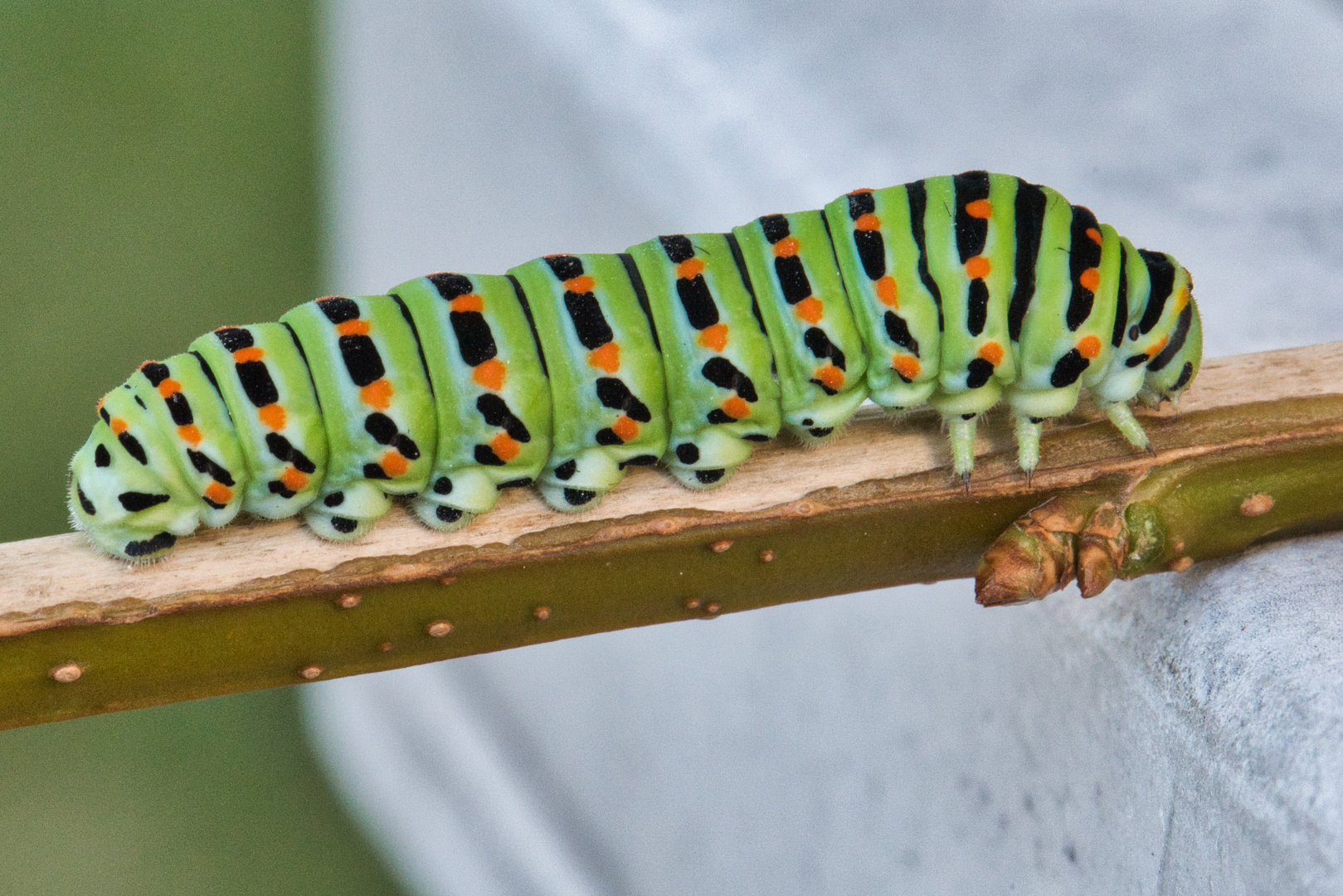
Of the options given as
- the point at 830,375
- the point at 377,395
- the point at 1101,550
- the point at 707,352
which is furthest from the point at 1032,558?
the point at 377,395

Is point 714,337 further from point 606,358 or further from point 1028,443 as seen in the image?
point 1028,443

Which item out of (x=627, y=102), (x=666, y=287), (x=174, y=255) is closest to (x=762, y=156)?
(x=627, y=102)

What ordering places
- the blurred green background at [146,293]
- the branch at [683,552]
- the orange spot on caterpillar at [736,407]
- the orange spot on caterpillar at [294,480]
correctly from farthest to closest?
the blurred green background at [146,293], the orange spot on caterpillar at [736,407], the orange spot on caterpillar at [294,480], the branch at [683,552]

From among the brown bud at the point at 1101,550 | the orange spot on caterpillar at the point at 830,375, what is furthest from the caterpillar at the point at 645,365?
the brown bud at the point at 1101,550

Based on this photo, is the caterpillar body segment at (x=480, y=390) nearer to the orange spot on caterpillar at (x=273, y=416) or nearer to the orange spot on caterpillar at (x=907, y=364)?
the orange spot on caterpillar at (x=273, y=416)

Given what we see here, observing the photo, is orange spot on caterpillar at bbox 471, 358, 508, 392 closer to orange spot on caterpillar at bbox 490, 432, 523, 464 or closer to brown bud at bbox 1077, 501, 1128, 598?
orange spot on caterpillar at bbox 490, 432, 523, 464

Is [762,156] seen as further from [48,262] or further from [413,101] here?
[48,262]
